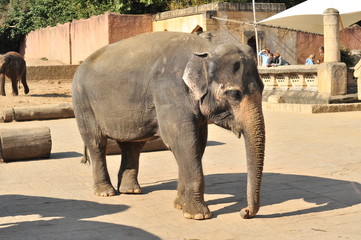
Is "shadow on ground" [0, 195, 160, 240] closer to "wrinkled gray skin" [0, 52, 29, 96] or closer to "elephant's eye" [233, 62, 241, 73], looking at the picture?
"elephant's eye" [233, 62, 241, 73]

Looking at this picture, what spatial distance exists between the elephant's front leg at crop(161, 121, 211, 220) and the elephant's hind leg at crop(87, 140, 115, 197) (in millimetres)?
1373

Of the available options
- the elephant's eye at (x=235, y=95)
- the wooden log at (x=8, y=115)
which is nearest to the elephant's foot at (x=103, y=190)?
the elephant's eye at (x=235, y=95)

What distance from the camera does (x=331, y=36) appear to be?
17.9 m

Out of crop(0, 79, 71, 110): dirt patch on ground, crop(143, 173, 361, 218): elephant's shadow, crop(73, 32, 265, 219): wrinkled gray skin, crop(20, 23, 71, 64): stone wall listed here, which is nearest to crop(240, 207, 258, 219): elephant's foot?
crop(73, 32, 265, 219): wrinkled gray skin

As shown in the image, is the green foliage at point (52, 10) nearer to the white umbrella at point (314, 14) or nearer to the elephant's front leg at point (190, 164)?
the white umbrella at point (314, 14)

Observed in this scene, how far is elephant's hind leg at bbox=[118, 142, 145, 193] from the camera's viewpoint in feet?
25.8

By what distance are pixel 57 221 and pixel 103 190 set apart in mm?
1307

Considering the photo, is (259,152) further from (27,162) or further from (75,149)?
(75,149)

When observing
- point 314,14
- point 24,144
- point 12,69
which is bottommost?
point 24,144

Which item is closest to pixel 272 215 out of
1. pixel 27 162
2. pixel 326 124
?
pixel 27 162

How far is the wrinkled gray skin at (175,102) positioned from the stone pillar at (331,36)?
1095cm

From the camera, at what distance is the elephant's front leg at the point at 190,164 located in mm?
6590

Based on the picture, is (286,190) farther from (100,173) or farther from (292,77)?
(292,77)

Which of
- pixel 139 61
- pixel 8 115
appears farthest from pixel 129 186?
pixel 8 115
